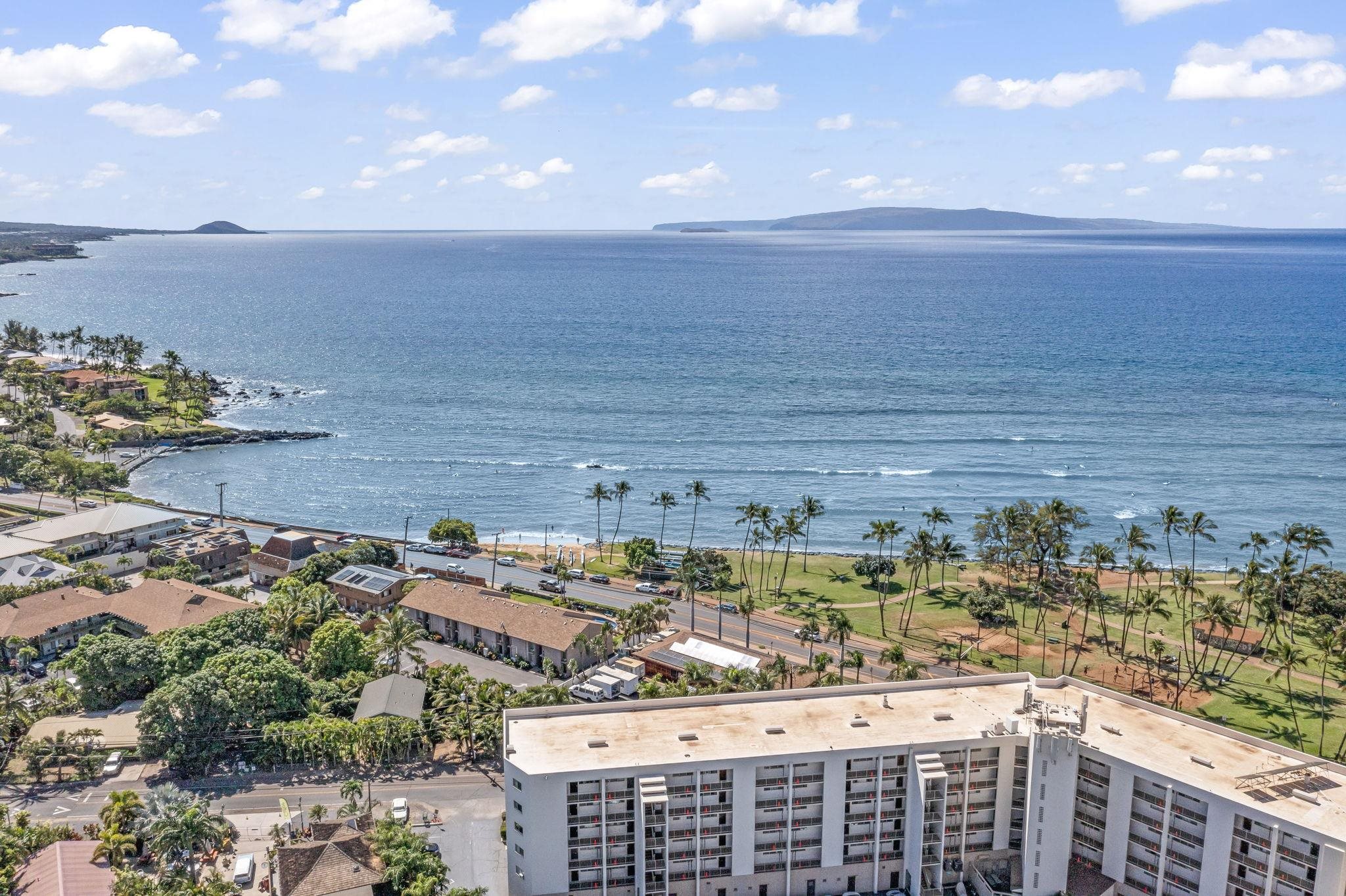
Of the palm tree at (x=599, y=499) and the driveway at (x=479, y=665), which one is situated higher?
the palm tree at (x=599, y=499)

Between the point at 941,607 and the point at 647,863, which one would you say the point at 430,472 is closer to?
the point at 941,607

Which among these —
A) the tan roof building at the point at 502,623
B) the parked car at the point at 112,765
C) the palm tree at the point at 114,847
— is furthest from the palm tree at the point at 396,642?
the palm tree at the point at 114,847

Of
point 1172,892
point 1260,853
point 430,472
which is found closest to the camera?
point 1260,853

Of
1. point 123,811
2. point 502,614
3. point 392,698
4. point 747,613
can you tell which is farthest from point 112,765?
point 747,613

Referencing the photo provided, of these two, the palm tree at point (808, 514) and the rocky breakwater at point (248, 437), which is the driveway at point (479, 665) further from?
the rocky breakwater at point (248, 437)

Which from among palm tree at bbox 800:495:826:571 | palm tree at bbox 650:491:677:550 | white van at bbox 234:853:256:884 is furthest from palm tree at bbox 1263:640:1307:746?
white van at bbox 234:853:256:884

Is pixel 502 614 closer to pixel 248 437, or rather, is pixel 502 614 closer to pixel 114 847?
pixel 114 847

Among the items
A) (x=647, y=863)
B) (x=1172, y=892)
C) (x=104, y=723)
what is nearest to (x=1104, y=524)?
(x=1172, y=892)
